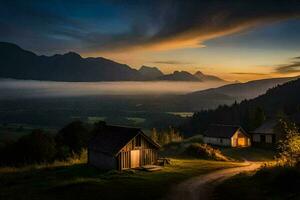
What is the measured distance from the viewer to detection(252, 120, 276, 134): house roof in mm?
99500

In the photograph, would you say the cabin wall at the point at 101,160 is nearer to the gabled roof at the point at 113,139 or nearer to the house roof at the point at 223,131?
the gabled roof at the point at 113,139

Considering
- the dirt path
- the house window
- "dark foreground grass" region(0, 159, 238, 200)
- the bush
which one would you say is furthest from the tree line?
the dirt path

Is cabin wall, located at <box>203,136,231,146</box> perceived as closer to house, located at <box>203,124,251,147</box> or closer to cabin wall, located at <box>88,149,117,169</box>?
house, located at <box>203,124,251,147</box>

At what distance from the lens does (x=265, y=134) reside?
100312mm

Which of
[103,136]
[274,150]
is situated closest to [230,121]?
[274,150]

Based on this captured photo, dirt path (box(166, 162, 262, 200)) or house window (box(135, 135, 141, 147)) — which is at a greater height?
house window (box(135, 135, 141, 147))

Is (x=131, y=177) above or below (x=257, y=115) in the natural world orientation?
below

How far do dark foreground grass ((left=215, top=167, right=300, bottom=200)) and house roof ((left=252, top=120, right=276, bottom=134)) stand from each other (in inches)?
2306

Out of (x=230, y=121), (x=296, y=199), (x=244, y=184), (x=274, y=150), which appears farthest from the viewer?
(x=230, y=121)

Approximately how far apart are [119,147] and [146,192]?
829 inches

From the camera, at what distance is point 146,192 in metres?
39.4

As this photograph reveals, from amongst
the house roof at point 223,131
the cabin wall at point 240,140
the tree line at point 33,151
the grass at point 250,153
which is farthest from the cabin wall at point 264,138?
the tree line at point 33,151

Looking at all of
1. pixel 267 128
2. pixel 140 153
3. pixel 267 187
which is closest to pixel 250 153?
pixel 267 128

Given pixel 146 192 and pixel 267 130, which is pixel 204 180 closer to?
pixel 146 192
